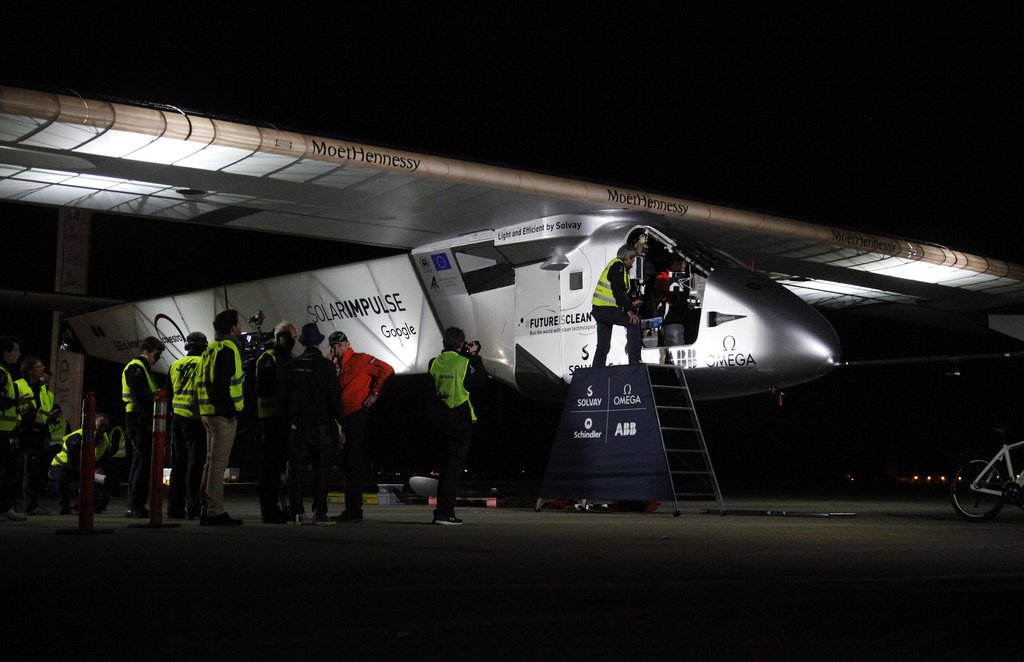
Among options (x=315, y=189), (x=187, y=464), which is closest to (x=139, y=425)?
(x=187, y=464)

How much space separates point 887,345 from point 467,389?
19478 mm

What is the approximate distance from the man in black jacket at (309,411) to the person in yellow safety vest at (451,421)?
89 centimetres

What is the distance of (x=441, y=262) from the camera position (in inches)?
610

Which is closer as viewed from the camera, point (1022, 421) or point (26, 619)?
point (26, 619)

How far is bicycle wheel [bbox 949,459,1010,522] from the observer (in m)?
9.36

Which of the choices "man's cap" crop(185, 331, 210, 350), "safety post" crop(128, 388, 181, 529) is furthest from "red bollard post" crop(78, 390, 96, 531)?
"man's cap" crop(185, 331, 210, 350)

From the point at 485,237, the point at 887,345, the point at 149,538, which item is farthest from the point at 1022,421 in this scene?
the point at 149,538

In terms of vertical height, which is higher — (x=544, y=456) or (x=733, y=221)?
→ (x=733, y=221)

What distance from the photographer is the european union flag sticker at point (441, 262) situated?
15.4 meters

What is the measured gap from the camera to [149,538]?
22.7ft

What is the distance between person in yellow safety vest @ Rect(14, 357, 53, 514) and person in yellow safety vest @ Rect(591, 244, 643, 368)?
5.74m

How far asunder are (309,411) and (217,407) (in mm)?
761

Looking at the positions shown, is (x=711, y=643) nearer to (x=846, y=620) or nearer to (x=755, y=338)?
(x=846, y=620)

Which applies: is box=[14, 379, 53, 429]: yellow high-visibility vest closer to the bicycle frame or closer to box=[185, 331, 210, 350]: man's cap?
box=[185, 331, 210, 350]: man's cap
